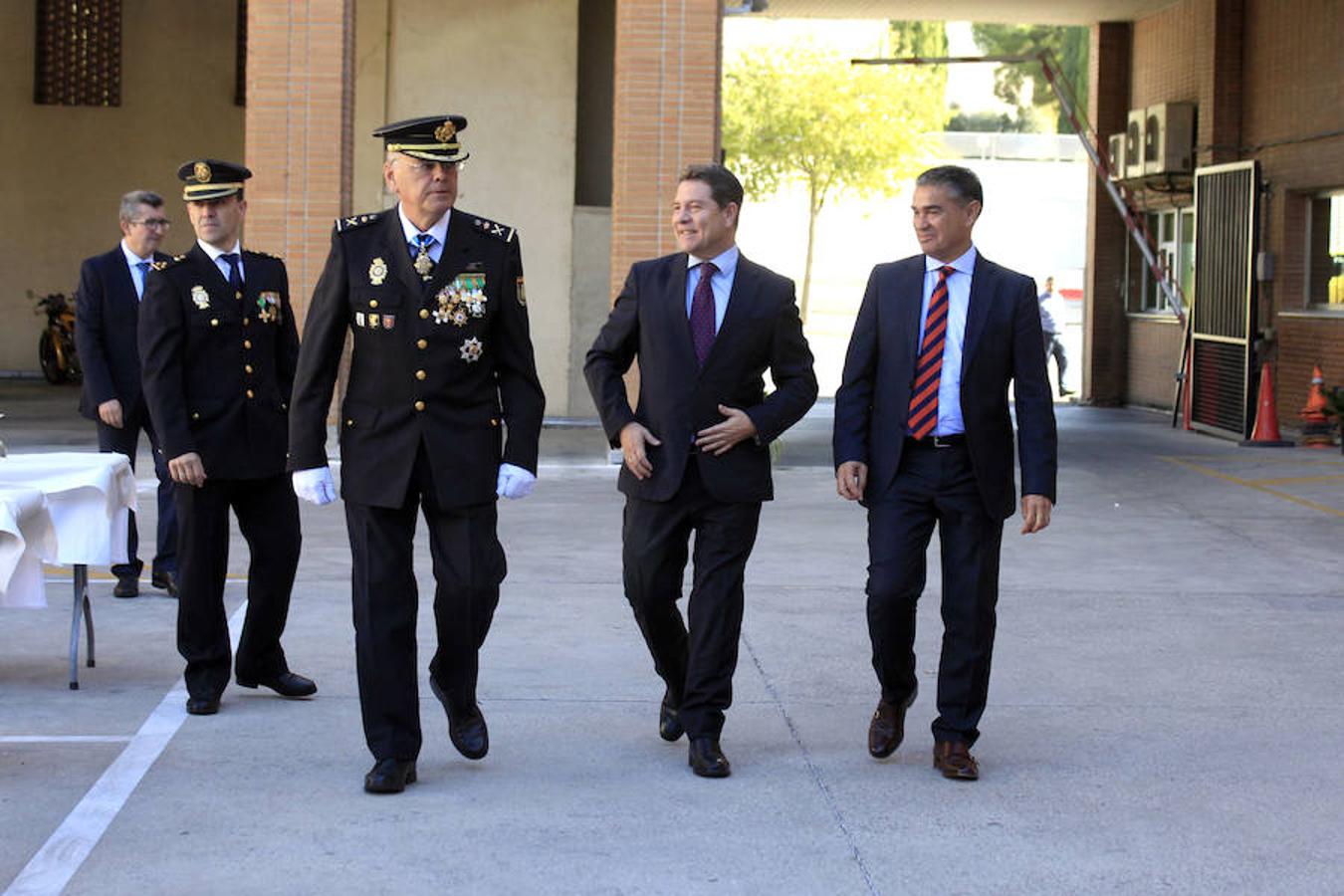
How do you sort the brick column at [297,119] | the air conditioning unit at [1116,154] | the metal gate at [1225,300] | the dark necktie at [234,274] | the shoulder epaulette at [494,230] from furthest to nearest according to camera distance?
the air conditioning unit at [1116,154]
the metal gate at [1225,300]
the brick column at [297,119]
the dark necktie at [234,274]
the shoulder epaulette at [494,230]

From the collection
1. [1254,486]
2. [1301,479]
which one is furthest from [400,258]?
[1301,479]

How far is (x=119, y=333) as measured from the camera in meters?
9.38

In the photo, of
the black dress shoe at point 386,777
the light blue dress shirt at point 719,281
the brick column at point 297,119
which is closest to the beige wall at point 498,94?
the brick column at point 297,119

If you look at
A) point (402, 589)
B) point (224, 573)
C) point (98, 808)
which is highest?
point (402, 589)

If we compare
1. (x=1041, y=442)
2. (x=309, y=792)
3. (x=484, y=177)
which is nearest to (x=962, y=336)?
(x=1041, y=442)

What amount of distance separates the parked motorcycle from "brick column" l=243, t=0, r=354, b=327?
36.2ft

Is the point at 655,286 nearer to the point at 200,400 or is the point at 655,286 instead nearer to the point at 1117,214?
the point at 200,400

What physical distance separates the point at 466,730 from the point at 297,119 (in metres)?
10.0

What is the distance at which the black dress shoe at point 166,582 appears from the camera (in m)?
9.61

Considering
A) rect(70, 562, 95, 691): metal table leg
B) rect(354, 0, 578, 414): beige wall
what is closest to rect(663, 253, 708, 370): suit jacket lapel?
rect(70, 562, 95, 691): metal table leg

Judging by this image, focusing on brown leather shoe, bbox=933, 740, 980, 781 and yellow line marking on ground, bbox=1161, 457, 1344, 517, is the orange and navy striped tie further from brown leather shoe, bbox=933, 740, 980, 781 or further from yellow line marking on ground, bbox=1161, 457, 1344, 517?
yellow line marking on ground, bbox=1161, 457, 1344, 517

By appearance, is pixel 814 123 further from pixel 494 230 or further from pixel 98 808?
pixel 98 808

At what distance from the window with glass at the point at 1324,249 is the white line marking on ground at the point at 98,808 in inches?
589

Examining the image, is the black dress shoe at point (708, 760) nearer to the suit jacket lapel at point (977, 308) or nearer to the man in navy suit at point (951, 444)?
the man in navy suit at point (951, 444)
